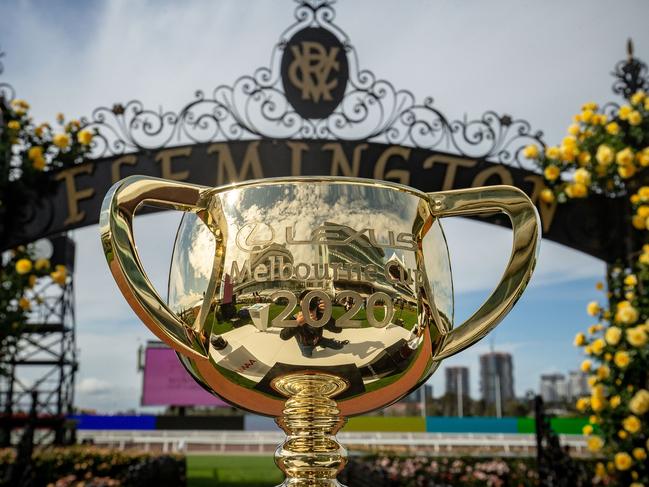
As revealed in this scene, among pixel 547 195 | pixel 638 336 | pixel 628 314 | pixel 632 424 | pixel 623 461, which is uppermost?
pixel 547 195

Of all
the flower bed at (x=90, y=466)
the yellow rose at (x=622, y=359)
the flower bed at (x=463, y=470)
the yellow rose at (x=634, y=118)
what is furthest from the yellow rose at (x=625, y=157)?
the flower bed at (x=90, y=466)

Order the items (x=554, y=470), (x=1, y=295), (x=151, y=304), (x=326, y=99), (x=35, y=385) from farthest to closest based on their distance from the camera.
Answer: (x=35, y=385) < (x=326, y=99) < (x=1, y=295) < (x=554, y=470) < (x=151, y=304)

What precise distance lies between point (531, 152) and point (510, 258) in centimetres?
382

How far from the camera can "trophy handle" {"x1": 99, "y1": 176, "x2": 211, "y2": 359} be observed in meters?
0.50

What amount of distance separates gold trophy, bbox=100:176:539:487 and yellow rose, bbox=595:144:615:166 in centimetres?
371

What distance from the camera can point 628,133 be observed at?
4.02 meters

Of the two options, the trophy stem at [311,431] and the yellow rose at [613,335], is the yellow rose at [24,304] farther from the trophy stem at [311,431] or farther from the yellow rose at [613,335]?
the trophy stem at [311,431]

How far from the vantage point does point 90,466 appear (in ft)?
21.9

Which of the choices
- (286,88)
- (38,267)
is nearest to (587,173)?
(286,88)

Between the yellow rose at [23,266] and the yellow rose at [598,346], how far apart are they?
11.8 feet

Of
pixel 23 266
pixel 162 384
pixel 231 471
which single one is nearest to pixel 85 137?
pixel 23 266

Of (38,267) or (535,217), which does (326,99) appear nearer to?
(38,267)

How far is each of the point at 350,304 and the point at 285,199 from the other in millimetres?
106

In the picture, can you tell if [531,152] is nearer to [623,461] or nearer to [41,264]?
[623,461]
